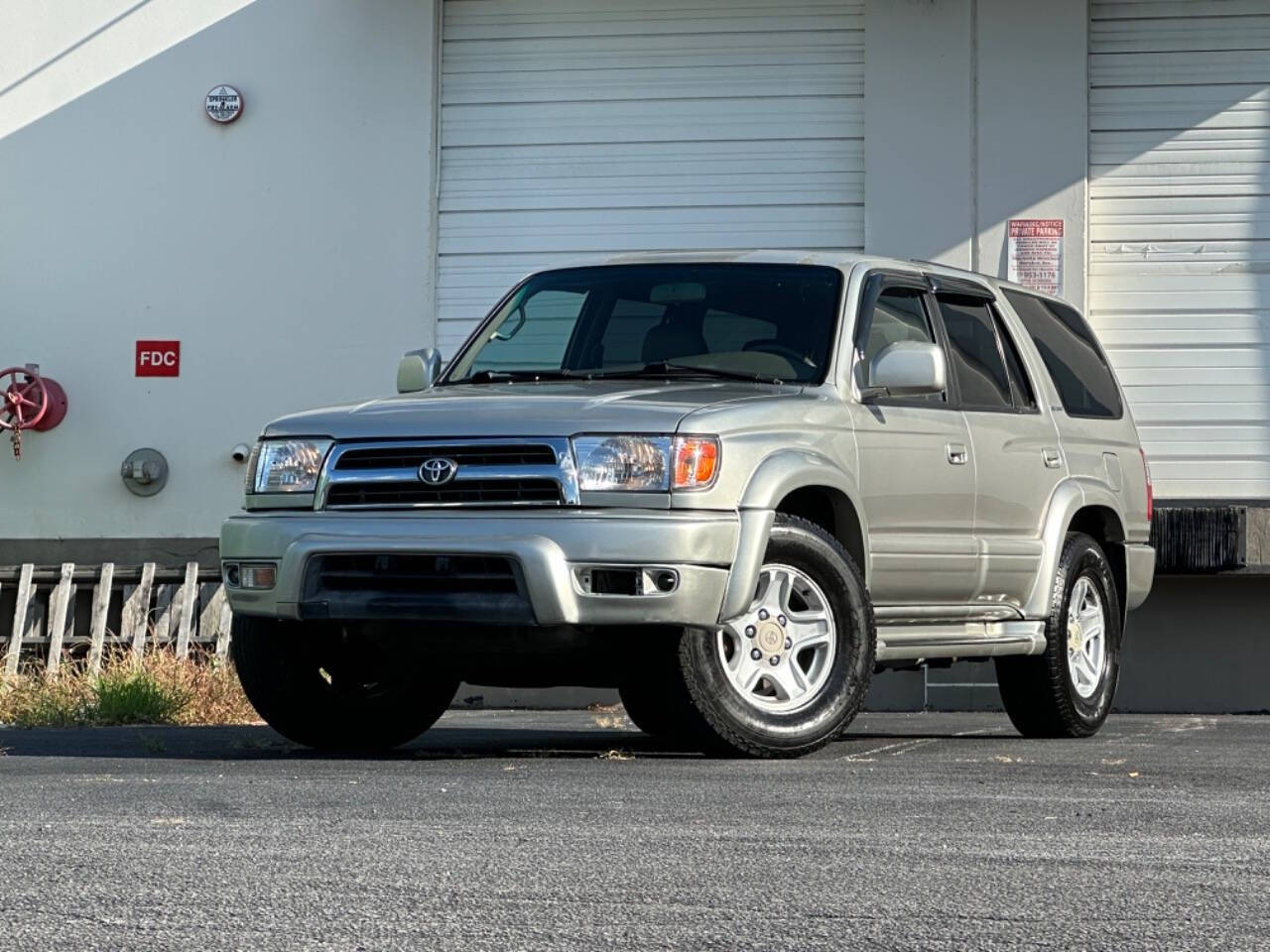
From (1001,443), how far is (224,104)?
26.2ft

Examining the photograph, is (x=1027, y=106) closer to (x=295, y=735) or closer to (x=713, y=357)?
(x=713, y=357)

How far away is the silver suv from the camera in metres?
7.14

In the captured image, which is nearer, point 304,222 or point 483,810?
point 483,810

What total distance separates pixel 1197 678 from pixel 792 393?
751 centimetres

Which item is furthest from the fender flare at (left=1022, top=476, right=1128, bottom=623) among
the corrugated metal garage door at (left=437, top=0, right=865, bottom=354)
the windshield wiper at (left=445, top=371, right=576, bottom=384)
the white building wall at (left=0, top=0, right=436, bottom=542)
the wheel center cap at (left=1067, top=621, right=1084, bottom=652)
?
the white building wall at (left=0, top=0, right=436, bottom=542)

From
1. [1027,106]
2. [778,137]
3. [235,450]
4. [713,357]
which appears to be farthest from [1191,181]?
[713,357]

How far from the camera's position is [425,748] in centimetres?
848

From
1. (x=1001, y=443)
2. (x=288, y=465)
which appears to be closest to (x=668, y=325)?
(x=1001, y=443)

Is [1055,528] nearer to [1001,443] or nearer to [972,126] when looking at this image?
[1001,443]

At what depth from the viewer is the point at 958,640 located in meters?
8.48

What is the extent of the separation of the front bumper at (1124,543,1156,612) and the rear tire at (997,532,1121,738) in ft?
0.67

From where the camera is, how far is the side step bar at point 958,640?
26.7 feet

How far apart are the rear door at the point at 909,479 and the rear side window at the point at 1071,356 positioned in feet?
3.61

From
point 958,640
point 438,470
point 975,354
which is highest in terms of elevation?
point 975,354
